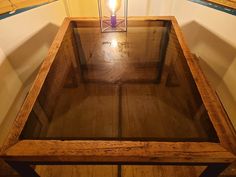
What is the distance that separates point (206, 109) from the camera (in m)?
0.59

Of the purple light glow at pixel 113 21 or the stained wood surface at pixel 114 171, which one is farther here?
the purple light glow at pixel 113 21

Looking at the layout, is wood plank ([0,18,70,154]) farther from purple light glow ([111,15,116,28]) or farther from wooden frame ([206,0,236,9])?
wooden frame ([206,0,236,9])

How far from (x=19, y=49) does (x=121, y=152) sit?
1011 millimetres

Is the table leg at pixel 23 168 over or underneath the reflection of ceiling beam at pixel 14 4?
underneath

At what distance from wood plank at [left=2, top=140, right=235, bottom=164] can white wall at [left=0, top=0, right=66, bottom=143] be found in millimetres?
615

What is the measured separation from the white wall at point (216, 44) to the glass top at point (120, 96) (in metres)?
0.36

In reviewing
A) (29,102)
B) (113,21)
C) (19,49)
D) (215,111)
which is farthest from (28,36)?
(215,111)

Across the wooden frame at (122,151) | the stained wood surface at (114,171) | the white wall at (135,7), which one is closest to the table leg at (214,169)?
the wooden frame at (122,151)

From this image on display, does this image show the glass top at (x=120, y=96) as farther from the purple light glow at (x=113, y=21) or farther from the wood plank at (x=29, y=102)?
the purple light glow at (x=113, y=21)

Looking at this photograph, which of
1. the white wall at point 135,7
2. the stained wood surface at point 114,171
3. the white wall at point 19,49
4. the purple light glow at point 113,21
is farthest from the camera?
the white wall at point 135,7

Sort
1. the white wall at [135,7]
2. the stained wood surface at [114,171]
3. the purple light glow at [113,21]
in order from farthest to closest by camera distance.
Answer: the white wall at [135,7]
the purple light glow at [113,21]
the stained wood surface at [114,171]

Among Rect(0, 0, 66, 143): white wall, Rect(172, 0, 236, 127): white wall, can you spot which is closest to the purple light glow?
Rect(0, 0, 66, 143): white wall

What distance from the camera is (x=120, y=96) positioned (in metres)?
0.72

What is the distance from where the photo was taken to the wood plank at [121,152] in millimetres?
474
